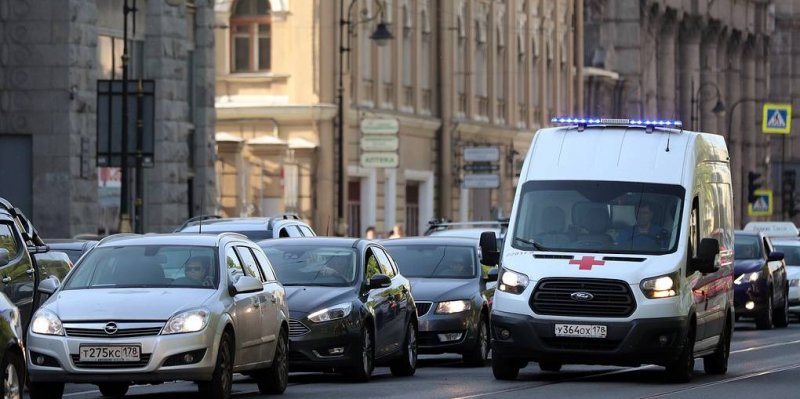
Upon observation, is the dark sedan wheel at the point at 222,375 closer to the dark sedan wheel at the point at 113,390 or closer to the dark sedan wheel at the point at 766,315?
the dark sedan wheel at the point at 113,390

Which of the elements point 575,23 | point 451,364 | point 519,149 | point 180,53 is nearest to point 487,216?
point 519,149

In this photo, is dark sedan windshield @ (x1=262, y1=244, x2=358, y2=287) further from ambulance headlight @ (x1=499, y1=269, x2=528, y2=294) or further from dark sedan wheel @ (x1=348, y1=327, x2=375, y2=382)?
ambulance headlight @ (x1=499, y1=269, x2=528, y2=294)

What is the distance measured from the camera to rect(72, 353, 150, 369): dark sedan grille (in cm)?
1717

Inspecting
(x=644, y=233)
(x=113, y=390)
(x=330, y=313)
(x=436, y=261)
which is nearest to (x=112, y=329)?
(x=113, y=390)

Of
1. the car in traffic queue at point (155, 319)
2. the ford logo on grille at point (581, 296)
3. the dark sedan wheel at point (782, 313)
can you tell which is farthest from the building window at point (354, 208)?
the car in traffic queue at point (155, 319)

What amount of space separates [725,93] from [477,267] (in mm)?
86670

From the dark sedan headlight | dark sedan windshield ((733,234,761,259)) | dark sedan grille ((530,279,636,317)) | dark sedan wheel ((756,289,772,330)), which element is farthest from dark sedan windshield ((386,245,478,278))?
dark sedan windshield ((733,234,761,259))

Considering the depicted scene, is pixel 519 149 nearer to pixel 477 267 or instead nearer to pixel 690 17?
pixel 690 17

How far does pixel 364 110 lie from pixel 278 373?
38.3m

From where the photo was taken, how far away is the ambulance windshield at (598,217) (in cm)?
2180

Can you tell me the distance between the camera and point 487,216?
69.2 meters

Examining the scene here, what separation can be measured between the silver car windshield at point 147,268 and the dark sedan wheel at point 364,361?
3.09 metres

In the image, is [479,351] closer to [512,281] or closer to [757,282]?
[512,281]

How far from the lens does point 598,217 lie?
2205 cm
